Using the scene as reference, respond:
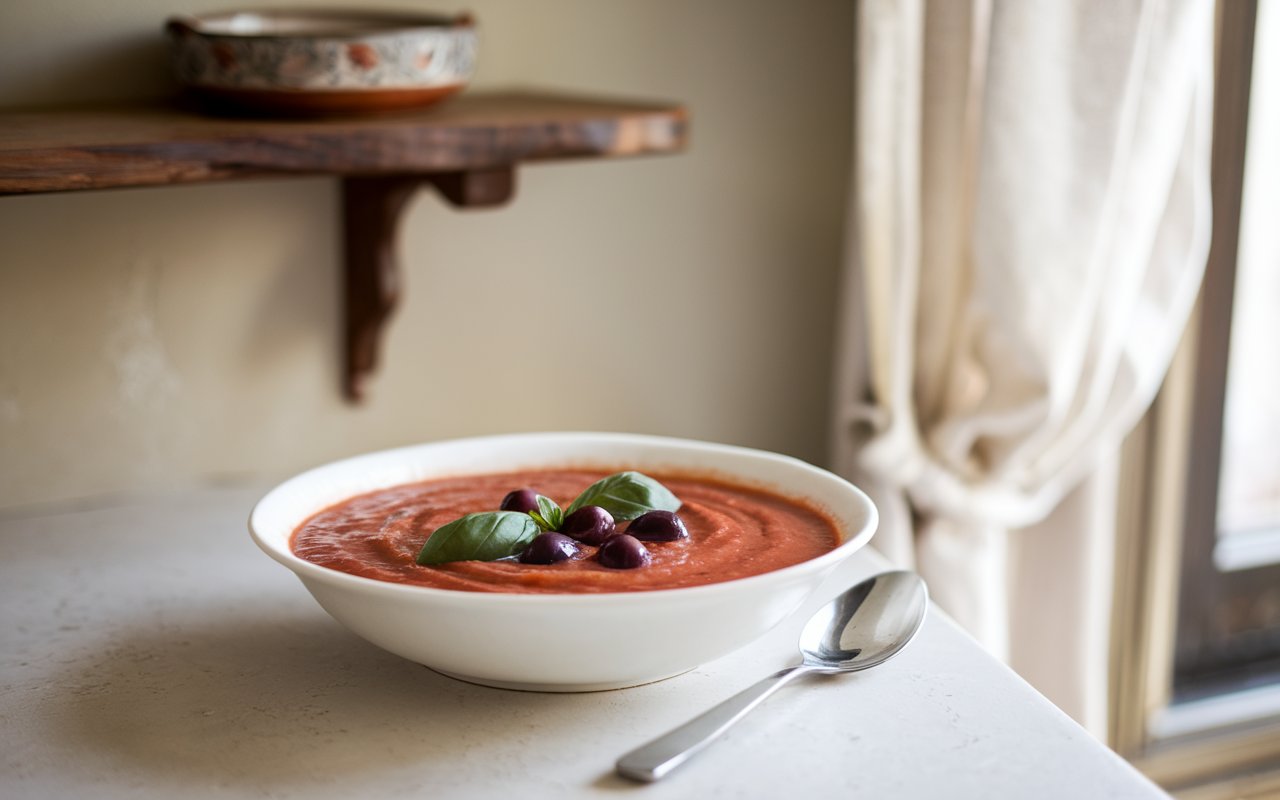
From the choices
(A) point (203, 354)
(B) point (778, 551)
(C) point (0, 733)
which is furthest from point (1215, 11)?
(C) point (0, 733)

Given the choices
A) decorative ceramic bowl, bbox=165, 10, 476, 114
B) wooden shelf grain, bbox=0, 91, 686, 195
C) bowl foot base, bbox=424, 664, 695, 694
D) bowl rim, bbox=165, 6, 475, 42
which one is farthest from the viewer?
bowl rim, bbox=165, 6, 475, 42

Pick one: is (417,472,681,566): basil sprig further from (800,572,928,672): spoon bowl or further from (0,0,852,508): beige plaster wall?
(0,0,852,508): beige plaster wall

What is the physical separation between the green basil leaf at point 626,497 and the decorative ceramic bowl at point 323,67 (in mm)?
459

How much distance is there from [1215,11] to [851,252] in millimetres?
584

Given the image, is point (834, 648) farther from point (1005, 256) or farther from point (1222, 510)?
point (1222, 510)

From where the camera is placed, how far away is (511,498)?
0.96 metres

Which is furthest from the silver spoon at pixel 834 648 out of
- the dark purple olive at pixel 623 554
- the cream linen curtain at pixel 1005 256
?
the cream linen curtain at pixel 1005 256

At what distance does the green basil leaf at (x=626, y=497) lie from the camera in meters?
0.95

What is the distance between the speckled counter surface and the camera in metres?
0.81

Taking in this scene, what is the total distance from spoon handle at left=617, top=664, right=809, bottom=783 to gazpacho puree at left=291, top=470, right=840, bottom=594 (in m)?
0.08

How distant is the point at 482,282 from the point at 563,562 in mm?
727

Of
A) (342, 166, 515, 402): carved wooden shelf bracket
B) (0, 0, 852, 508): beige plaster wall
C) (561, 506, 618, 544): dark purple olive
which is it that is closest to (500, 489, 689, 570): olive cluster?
(561, 506, 618, 544): dark purple olive

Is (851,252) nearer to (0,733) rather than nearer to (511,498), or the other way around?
(511,498)

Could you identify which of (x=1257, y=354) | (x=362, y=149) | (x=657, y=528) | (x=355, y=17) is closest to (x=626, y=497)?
(x=657, y=528)
